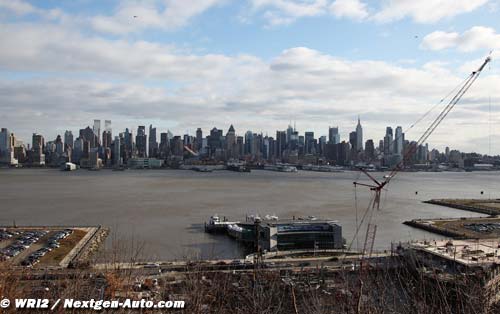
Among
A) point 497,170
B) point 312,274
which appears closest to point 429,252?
point 312,274

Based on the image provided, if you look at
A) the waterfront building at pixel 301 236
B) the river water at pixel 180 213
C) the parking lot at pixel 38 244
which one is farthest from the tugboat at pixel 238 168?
the waterfront building at pixel 301 236

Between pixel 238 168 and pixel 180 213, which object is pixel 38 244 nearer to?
pixel 180 213

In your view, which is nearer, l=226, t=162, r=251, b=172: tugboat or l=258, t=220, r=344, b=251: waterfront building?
l=258, t=220, r=344, b=251: waterfront building

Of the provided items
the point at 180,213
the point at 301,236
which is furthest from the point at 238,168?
the point at 301,236

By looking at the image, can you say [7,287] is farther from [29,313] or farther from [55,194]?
[55,194]

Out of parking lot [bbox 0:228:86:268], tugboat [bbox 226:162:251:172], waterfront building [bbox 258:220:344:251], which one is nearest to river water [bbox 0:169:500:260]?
waterfront building [bbox 258:220:344:251]

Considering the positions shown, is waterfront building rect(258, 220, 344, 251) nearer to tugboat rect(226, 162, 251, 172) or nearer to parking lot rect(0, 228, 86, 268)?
parking lot rect(0, 228, 86, 268)

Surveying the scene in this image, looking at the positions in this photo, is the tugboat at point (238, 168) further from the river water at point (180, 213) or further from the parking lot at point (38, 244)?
the parking lot at point (38, 244)

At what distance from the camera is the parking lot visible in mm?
6006

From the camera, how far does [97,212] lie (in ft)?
35.4

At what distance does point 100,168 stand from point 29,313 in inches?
1614

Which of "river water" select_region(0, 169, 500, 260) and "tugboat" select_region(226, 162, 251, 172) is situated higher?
"tugboat" select_region(226, 162, 251, 172)

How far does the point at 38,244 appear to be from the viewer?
6.96m

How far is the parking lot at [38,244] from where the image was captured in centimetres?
601
